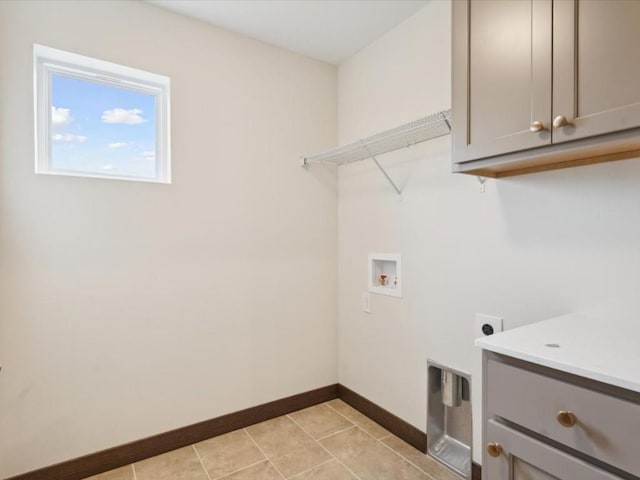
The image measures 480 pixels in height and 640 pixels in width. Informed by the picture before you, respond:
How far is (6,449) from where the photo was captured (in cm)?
167

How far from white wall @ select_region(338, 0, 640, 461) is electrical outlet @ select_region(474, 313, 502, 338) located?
0.03m

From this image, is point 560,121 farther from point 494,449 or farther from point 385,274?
point 385,274

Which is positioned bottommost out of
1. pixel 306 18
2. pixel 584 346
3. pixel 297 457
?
pixel 297 457

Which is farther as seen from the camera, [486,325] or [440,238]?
[440,238]

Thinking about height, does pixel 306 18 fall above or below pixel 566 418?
above

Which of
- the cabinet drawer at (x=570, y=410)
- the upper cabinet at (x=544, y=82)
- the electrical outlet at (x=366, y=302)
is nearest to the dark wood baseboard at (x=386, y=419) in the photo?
the electrical outlet at (x=366, y=302)

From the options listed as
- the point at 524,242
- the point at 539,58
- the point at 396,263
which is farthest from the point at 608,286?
the point at 396,263

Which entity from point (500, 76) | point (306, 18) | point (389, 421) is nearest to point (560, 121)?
point (500, 76)

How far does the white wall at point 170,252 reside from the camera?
171 centimetres

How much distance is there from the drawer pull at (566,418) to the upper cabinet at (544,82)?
768 mm

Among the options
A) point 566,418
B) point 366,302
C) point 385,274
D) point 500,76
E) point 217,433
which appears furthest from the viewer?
point 366,302

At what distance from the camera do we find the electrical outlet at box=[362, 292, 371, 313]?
2447 millimetres

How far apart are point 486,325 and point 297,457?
1241mm

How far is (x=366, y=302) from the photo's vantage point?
2.47m
